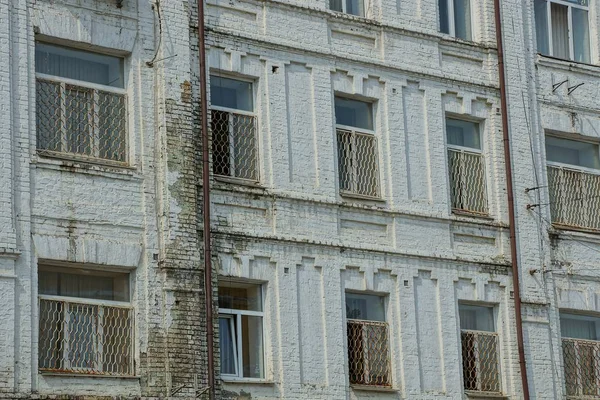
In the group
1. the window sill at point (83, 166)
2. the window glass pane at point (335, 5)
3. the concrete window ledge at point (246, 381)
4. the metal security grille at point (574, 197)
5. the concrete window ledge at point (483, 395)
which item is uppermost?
Answer: the window glass pane at point (335, 5)

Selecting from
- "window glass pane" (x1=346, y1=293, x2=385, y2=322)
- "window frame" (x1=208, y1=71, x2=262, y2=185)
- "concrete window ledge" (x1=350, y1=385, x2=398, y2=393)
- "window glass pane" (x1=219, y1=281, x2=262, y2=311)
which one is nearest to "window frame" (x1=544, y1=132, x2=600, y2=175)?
"window glass pane" (x1=346, y1=293, x2=385, y2=322)

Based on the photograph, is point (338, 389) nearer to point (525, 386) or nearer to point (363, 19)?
point (525, 386)

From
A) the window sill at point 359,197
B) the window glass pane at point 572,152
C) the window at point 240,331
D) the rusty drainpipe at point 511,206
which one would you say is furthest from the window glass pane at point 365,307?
the window glass pane at point 572,152

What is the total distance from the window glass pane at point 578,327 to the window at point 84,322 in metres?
9.09

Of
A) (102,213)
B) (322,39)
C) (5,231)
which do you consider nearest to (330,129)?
(322,39)

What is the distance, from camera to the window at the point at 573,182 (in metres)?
27.2

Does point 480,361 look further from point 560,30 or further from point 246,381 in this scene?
point 560,30

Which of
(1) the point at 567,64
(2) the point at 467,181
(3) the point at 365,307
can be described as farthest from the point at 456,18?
(3) the point at 365,307

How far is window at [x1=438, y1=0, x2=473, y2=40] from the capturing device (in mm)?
26344

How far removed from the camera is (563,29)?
28.4 m

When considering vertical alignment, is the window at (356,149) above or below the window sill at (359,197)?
above

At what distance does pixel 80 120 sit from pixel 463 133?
7.83m

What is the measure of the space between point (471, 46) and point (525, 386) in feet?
20.2

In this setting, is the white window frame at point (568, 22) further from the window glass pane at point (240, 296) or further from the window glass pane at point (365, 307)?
the window glass pane at point (240, 296)
